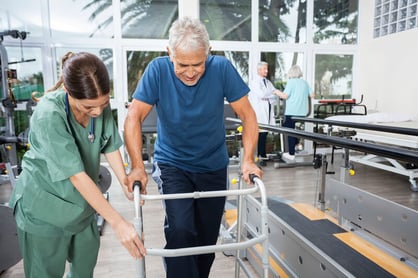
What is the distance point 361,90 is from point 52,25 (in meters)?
6.03

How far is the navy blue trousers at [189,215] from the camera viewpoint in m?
1.42

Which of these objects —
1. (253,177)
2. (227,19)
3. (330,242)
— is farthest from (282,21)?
(253,177)

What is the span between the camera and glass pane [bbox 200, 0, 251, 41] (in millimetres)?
6223

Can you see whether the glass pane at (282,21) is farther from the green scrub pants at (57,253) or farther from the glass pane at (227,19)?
the green scrub pants at (57,253)

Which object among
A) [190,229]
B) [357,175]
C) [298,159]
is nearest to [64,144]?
[190,229]

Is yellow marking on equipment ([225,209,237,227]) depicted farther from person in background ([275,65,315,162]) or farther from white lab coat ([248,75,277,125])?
person in background ([275,65,315,162])

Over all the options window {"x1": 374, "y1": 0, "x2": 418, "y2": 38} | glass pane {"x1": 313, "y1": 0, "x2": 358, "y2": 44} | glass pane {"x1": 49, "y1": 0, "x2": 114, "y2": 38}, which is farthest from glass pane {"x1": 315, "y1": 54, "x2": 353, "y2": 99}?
glass pane {"x1": 49, "y1": 0, "x2": 114, "y2": 38}

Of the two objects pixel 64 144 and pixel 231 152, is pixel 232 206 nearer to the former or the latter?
pixel 64 144

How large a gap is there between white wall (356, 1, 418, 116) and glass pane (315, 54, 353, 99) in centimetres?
21

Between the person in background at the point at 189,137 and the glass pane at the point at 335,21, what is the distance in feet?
19.2

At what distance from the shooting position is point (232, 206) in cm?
317

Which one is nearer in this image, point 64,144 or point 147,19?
point 64,144

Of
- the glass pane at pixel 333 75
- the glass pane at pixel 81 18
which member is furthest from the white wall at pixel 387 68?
the glass pane at pixel 81 18

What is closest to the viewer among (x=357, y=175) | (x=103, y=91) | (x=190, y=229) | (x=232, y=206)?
(x=103, y=91)
